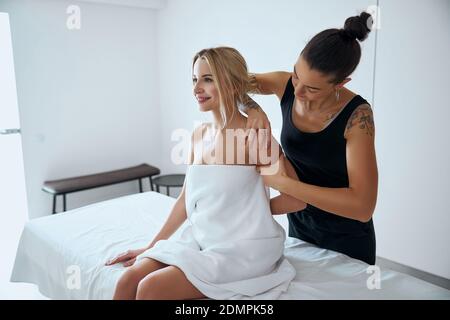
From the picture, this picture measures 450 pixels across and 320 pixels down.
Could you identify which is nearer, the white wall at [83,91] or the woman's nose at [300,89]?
the woman's nose at [300,89]

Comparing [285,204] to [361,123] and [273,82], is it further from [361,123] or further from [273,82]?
[273,82]

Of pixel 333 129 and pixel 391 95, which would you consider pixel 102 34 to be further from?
pixel 333 129

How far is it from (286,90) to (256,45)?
148 cm

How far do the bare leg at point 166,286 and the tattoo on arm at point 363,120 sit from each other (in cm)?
74

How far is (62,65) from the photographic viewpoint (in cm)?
306

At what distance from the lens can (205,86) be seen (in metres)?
1.33

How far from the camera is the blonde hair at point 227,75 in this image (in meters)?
1.31

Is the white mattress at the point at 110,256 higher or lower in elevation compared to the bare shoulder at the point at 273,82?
lower

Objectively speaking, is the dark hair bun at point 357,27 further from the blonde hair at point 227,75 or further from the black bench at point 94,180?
the black bench at point 94,180

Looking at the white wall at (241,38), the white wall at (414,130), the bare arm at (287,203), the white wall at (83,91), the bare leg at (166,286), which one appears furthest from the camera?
the white wall at (83,91)

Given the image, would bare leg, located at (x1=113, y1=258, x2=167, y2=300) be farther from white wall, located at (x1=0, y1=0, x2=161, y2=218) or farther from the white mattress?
white wall, located at (x1=0, y1=0, x2=161, y2=218)

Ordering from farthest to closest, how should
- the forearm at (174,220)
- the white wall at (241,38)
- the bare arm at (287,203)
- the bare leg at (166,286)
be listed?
the white wall at (241,38), the forearm at (174,220), the bare arm at (287,203), the bare leg at (166,286)

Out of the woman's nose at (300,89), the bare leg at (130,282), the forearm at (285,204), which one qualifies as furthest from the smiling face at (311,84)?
the bare leg at (130,282)

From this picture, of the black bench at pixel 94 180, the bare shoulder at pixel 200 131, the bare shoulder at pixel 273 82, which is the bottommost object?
the black bench at pixel 94 180
